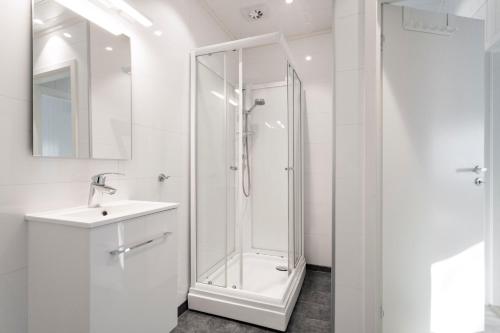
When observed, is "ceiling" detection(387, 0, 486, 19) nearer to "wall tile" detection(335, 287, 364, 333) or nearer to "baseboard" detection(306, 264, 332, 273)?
"wall tile" detection(335, 287, 364, 333)

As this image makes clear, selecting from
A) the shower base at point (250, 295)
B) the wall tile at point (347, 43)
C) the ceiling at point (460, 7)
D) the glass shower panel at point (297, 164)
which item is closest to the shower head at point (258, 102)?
the glass shower panel at point (297, 164)

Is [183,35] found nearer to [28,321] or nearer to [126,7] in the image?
[126,7]

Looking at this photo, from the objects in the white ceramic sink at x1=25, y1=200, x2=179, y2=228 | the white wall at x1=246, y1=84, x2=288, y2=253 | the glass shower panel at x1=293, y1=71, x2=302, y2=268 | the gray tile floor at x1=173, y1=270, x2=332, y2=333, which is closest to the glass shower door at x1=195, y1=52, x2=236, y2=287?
the gray tile floor at x1=173, y1=270, x2=332, y2=333

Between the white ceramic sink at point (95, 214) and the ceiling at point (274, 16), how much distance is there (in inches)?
79.0

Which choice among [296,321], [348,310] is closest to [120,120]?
[348,310]

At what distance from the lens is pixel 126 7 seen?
53.2 inches

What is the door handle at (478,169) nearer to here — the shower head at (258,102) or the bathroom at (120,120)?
the bathroom at (120,120)

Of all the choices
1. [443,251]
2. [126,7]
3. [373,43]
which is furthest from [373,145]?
[126,7]

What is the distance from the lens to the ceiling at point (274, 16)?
2191 millimetres

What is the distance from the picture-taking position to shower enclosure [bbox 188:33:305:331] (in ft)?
6.01

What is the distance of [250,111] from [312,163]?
938 mm

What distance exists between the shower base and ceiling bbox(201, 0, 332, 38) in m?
2.41

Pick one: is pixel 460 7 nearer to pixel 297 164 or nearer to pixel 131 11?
pixel 297 164

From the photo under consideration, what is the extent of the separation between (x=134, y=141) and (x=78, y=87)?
0.43 m
